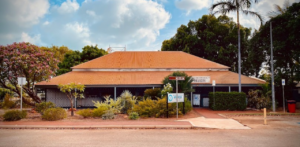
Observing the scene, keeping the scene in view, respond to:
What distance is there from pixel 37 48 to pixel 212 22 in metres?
24.9

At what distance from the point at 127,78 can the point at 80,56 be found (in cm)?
1453

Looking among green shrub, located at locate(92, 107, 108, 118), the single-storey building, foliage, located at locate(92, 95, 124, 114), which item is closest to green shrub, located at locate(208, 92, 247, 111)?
the single-storey building

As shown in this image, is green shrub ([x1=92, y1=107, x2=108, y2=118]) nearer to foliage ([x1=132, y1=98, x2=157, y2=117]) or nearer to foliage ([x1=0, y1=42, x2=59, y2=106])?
foliage ([x1=132, y1=98, x2=157, y2=117])

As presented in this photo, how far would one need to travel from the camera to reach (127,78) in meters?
21.7

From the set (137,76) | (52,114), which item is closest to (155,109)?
(52,114)

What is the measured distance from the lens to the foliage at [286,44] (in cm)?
1835

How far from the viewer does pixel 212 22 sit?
112 feet

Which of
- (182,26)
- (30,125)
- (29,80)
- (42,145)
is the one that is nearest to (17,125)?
(30,125)

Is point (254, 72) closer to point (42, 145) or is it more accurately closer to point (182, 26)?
point (182, 26)

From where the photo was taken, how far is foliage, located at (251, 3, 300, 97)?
1835cm

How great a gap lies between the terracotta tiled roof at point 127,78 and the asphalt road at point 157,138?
33.5 feet

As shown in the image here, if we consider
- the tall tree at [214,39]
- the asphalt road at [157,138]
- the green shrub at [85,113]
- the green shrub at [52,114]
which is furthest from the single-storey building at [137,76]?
the asphalt road at [157,138]

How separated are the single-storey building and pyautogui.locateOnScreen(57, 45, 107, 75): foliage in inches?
291

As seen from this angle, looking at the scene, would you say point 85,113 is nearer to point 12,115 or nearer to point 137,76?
point 12,115
